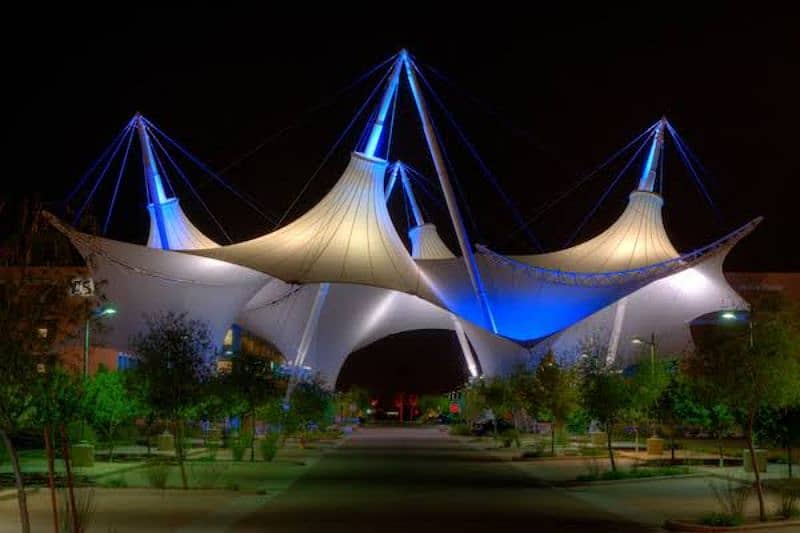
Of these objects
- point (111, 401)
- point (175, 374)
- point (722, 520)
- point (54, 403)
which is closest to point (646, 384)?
point (175, 374)

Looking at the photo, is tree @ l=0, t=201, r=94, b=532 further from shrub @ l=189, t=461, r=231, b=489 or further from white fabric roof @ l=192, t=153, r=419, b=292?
white fabric roof @ l=192, t=153, r=419, b=292

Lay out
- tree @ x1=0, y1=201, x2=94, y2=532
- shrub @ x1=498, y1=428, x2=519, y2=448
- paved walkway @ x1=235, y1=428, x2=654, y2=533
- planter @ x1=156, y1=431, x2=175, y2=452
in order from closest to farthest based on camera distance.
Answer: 1. tree @ x1=0, y1=201, x2=94, y2=532
2. paved walkway @ x1=235, y1=428, x2=654, y2=533
3. planter @ x1=156, y1=431, x2=175, y2=452
4. shrub @ x1=498, y1=428, x2=519, y2=448

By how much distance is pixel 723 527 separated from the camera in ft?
57.2

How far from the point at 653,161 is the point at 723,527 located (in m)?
59.6

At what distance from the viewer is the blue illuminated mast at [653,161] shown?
244 ft

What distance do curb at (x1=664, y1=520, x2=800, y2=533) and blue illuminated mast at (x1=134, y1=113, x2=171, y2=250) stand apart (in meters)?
54.5

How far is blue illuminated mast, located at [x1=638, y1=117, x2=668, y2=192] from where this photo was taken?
74500 millimetres

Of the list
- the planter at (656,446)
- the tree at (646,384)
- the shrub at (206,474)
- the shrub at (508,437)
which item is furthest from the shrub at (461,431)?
the shrub at (206,474)

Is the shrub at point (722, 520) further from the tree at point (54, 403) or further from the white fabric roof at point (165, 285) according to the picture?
the white fabric roof at point (165, 285)

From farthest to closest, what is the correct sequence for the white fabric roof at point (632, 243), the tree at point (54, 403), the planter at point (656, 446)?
the white fabric roof at point (632, 243) → the planter at point (656, 446) → the tree at point (54, 403)

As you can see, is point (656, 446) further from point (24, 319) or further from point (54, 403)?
point (24, 319)

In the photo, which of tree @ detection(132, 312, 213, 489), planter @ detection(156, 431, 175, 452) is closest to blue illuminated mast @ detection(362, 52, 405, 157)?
planter @ detection(156, 431, 175, 452)

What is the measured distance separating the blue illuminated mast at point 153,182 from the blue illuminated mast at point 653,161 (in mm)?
29188

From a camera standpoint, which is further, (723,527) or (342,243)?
(342,243)
